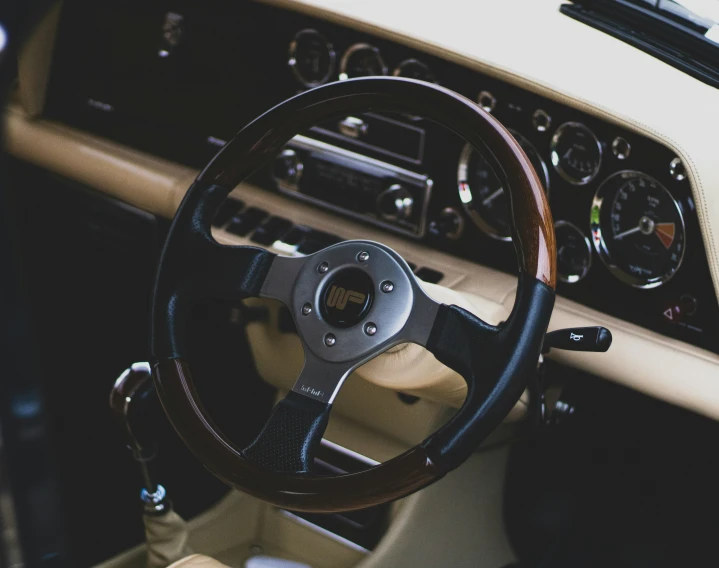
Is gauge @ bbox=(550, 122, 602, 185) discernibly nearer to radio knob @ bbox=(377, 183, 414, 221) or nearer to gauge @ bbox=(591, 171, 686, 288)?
gauge @ bbox=(591, 171, 686, 288)

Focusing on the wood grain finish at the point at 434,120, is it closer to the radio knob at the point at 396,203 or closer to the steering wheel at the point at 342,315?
the steering wheel at the point at 342,315

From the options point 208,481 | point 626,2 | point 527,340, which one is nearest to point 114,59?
point 208,481

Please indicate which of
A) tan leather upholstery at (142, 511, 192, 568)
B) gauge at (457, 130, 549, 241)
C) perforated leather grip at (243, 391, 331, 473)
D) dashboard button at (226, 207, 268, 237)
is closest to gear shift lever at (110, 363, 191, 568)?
tan leather upholstery at (142, 511, 192, 568)

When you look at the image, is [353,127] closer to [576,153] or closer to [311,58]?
[311,58]

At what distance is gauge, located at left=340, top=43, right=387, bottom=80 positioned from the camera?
1.61 m

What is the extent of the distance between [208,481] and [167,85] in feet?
2.74

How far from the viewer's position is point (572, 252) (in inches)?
60.5

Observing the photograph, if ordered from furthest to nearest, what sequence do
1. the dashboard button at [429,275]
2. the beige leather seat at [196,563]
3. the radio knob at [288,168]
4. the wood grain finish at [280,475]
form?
the radio knob at [288,168]
the dashboard button at [429,275]
the beige leather seat at [196,563]
the wood grain finish at [280,475]

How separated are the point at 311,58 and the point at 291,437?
848 mm

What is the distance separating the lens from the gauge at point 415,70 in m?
1.56

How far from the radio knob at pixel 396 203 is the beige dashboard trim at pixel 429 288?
0.18 ft

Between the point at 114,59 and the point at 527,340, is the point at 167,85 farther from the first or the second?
the point at 527,340

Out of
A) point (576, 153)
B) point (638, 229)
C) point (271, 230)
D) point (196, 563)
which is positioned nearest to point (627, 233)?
point (638, 229)

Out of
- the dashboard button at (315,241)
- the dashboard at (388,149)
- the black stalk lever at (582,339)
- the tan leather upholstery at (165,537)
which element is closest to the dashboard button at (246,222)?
the dashboard at (388,149)
